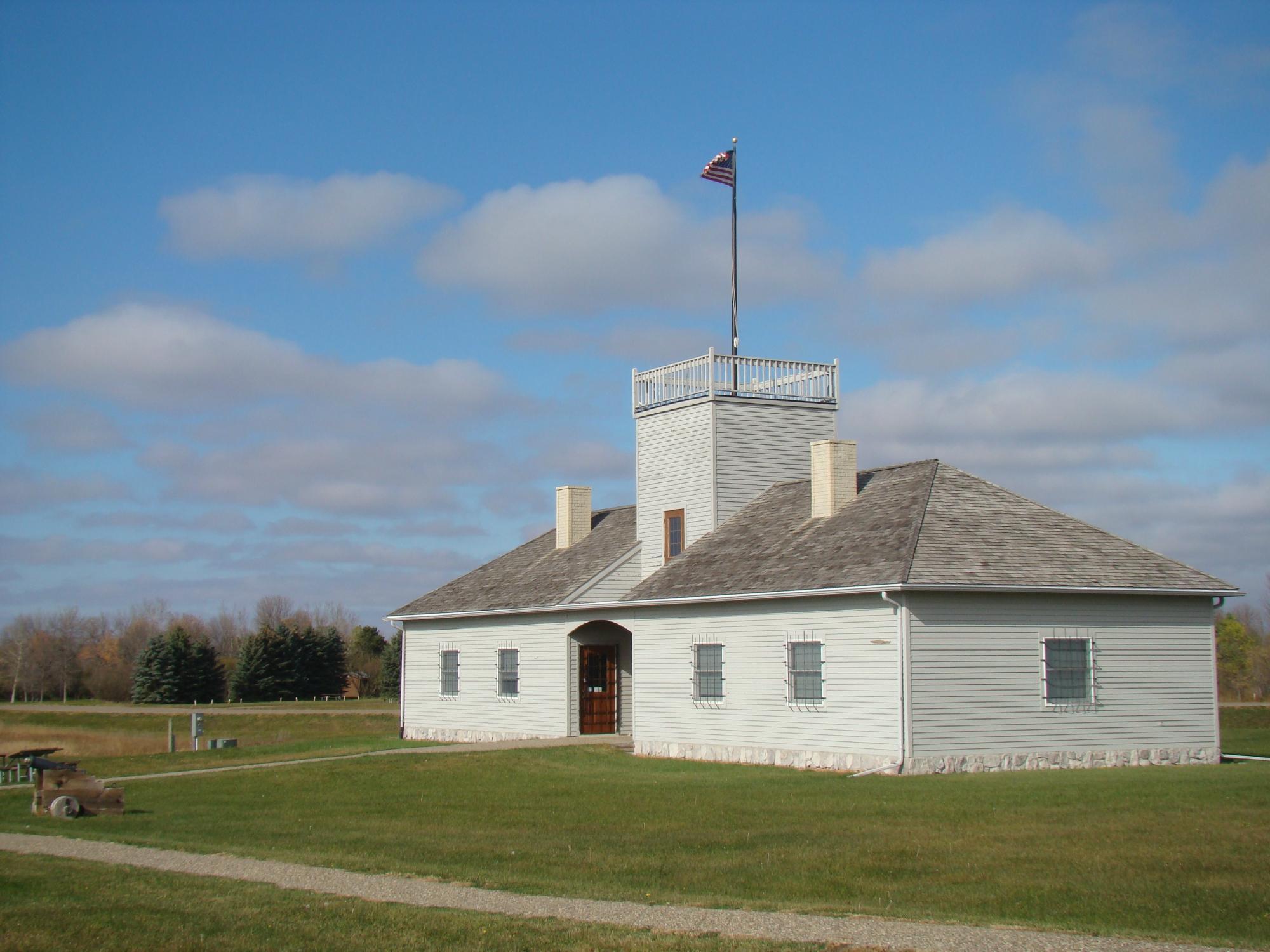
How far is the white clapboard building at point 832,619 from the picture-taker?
21.7m

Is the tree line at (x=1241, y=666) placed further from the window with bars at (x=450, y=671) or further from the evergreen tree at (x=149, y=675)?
the evergreen tree at (x=149, y=675)

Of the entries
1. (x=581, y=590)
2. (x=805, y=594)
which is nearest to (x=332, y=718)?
(x=581, y=590)

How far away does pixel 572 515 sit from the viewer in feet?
115

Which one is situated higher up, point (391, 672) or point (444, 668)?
point (444, 668)

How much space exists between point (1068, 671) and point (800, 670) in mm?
4522

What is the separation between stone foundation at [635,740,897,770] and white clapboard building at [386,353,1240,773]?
0.17 ft

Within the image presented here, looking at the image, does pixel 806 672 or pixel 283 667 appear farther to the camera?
pixel 283 667

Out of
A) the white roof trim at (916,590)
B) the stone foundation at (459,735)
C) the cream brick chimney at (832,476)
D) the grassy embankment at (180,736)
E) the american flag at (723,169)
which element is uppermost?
the american flag at (723,169)

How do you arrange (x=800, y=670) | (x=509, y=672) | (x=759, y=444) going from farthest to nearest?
(x=509, y=672)
(x=759, y=444)
(x=800, y=670)

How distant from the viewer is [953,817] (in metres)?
16.0

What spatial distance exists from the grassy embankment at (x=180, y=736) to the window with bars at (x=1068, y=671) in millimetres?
15757

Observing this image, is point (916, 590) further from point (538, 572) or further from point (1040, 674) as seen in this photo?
point (538, 572)

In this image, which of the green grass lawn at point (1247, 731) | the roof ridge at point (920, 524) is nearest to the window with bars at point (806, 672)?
the roof ridge at point (920, 524)

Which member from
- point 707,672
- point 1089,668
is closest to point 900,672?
point 1089,668
